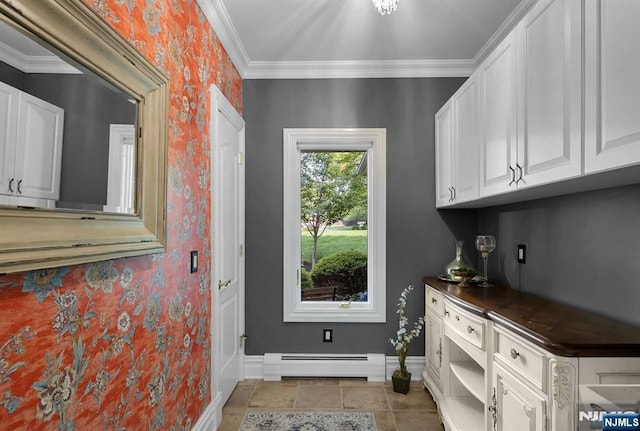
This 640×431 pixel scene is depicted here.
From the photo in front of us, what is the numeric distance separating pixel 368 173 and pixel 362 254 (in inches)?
29.7

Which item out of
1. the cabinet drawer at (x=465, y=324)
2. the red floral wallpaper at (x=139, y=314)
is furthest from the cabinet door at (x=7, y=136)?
the cabinet drawer at (x=465, y=324)

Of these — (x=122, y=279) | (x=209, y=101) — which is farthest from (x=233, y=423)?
(x=209, y=101)

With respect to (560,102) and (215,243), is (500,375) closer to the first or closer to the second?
(560,102)

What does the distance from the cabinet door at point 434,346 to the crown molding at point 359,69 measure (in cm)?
208

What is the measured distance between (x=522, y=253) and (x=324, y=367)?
5.99 ft

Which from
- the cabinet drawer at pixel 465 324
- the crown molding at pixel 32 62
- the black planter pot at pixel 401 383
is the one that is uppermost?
the crown molding at pixel 32 62

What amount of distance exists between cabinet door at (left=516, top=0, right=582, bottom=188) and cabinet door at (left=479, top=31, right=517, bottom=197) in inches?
3.0

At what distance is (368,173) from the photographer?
3.11 m

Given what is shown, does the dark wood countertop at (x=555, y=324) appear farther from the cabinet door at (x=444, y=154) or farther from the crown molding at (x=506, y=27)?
the crown molding at (x=506, y=27)

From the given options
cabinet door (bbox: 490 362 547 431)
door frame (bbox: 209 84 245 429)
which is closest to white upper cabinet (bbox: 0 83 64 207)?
door frame (bbox: 209 84 245 429)

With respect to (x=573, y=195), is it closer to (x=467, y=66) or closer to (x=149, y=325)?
(x=467, y=66)

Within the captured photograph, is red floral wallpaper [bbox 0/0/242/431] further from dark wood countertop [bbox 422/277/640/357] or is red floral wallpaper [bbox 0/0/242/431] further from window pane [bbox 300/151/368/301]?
dark wood countertop [bbox 422/277/640/357]

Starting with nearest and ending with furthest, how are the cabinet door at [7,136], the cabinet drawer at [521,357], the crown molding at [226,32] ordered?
the cabinet door at [7,136]
the cabinet drawer at [521,357]
the crown molding at [226,32]

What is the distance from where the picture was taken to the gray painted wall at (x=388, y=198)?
2.97 m
